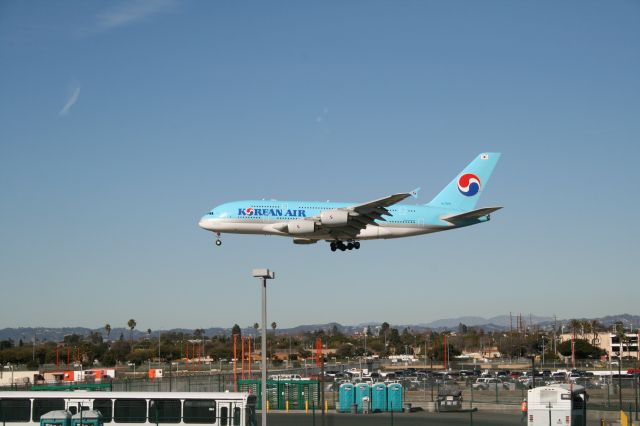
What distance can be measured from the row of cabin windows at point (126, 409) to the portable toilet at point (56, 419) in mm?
2686

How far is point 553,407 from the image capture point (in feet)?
136

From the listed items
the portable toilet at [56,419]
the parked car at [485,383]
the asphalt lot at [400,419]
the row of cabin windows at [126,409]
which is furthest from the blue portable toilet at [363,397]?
the portable toilet at [56,419]

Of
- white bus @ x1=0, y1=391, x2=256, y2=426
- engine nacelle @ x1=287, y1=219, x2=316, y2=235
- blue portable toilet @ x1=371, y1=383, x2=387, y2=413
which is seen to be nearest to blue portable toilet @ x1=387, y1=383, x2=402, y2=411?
blue portable toilet @ x1=371, y1=383, x2=387, y2=413

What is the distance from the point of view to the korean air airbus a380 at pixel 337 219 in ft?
237

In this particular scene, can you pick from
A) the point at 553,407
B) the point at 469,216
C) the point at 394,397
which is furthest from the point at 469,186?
the point at 553,407

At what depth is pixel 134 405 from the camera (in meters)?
36.8

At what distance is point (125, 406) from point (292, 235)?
37.4 metres

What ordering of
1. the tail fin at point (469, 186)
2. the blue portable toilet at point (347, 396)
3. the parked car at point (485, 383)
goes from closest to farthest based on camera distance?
1. the blue portable toilet at point (347, 396)
2. the parked car at point (485, 383)
3. the tail fin at point (469, 186)

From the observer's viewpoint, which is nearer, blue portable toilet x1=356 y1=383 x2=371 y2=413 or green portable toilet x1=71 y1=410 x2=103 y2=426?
green portable toilet x1=71 y1=410 x2=103 y2=426

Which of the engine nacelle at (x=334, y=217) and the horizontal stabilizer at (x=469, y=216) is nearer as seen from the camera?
the engine nacelle at (x=334, y=217)

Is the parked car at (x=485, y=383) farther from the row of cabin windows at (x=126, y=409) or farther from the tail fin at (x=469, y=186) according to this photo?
the row of cabin windows at (x=126, y=409)

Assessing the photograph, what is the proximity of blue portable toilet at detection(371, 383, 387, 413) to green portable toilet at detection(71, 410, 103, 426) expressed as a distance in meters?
30.2

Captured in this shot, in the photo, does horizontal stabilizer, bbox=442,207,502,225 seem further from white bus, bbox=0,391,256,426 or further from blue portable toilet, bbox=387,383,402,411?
white bus, bbox=0,391,256,426

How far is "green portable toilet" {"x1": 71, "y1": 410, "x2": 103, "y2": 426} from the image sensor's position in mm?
33594
